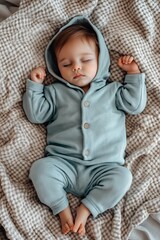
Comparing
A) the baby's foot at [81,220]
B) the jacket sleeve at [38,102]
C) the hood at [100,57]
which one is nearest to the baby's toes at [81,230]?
the baby's foot at [81,220]

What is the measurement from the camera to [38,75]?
1591mm

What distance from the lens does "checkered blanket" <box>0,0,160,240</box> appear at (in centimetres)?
148

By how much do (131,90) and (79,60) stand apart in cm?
21

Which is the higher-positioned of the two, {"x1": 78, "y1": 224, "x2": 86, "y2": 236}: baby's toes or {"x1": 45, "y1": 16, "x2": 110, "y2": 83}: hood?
{"x1": 45, "y1": 16, "x2": 110, "y2": 83}: hood

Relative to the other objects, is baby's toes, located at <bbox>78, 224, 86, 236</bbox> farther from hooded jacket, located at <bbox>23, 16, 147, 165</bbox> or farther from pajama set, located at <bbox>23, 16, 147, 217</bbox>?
hooded jacket, located at <bbox>23, 16, 147, 165</bbox>

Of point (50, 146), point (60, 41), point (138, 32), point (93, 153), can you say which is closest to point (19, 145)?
point (50, 146)

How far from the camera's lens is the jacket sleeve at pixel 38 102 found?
5.11 ft

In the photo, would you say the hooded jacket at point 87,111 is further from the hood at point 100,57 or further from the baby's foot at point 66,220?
the baby's foot at point 66,220

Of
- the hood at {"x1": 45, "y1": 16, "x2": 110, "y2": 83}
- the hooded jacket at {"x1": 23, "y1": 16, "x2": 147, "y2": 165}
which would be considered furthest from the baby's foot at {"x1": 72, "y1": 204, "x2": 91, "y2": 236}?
the hood at {"x1": 45, "y1": 16, "x2": 110, "y2": 83}

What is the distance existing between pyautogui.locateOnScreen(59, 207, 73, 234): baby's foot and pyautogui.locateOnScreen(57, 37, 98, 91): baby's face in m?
0.43

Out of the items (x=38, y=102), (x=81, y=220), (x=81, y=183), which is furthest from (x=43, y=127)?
(x=81, y=220)

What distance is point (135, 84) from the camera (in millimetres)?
1577

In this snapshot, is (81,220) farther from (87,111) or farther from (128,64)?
(128,64)

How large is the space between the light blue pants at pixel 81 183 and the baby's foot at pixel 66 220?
16mm
